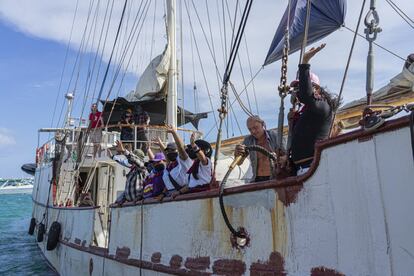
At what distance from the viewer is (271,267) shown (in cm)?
345

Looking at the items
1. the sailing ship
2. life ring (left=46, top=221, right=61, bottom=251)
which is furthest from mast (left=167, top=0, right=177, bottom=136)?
the sailing ship

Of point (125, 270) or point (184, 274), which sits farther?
point (125, 270)

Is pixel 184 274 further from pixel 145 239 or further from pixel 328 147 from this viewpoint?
pixel 328 147

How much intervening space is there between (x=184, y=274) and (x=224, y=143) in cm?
480

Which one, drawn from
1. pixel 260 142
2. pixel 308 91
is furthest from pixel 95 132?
pixel 308 91

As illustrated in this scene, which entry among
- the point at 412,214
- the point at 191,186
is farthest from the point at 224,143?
the point at 412,214

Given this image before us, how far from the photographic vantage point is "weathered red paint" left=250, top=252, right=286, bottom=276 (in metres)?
3.35

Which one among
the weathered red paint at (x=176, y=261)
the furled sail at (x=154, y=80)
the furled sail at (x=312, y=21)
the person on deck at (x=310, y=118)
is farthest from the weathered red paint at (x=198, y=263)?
the furled sail at (x=154, y=80)

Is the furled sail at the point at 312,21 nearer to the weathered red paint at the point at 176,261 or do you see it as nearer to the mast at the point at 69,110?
the weathered red paint at the point at 176,261

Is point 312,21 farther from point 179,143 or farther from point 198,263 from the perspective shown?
point 198,263

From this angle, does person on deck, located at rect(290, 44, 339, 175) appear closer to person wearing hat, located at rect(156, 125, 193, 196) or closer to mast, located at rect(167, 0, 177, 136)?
person wearing hat, located at rect(156, 125, 193, 196)

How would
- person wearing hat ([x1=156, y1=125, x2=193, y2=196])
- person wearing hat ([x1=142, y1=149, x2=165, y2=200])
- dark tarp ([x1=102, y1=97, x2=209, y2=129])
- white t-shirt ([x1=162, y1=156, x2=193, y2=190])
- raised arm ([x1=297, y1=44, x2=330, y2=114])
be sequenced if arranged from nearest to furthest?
raised arm ([x1=297, y1=44, x2=330, y2=114]) < person wearing hat ([x1=156, y1=125, x2=193, y2=196]) < white t-shirt ([x1=162, y1=156, x2=193, y2=190]) < person wearing hat ([x1=142, y1=149, x2=165, y2=200]) < dark tarp ([x1=102, y1=97, x2=209, y2=129])

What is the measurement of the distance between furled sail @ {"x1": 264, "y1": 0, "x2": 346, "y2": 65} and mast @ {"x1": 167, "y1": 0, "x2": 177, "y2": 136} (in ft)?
16.1

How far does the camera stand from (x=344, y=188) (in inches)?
109
